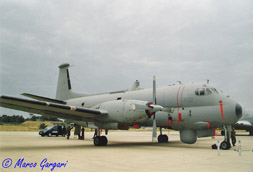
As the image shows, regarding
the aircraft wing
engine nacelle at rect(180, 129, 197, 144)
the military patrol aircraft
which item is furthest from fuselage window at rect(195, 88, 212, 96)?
the aircraft wing

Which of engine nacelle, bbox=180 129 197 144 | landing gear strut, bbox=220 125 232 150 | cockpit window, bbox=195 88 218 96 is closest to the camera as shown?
landing gear strut, bbox=220 125 232 150

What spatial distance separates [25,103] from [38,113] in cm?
251

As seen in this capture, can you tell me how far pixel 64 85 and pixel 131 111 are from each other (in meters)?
13.0

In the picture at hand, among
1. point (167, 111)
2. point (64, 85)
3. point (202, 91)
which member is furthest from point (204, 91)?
point (64, 85)

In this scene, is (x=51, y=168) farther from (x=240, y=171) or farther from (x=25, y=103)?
(x=25, y=103)

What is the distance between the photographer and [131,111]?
15.6m

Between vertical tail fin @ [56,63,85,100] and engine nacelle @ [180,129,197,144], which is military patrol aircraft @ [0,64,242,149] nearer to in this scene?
engine nacelle @ [180,129,197,144]

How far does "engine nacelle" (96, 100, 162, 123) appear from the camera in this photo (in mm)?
15344

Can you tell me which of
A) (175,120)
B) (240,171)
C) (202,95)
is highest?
(202,95)

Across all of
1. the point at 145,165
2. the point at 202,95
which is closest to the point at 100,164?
the point at 145,165

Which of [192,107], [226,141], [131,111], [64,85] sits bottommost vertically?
[226,141]

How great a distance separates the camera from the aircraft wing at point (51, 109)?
14.5m

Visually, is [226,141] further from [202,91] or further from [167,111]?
[167,111]

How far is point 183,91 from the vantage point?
1678 centimetres
